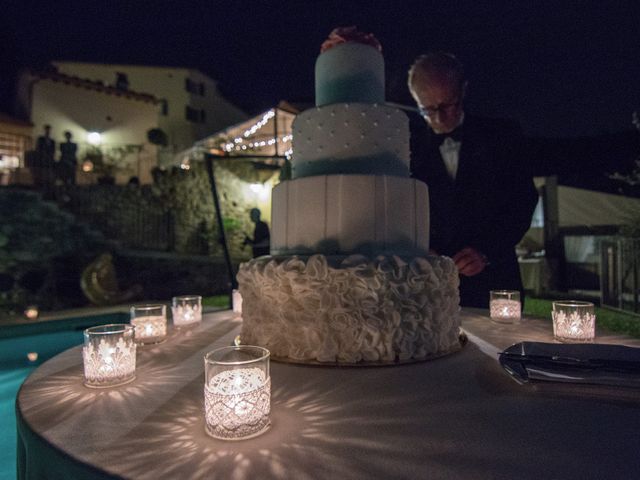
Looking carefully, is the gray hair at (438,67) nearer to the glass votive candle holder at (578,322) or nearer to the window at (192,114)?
the glass votive candle holder at (578,322)

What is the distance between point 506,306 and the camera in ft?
8.81

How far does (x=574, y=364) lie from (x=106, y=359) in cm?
191

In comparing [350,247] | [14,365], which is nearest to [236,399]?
[350,247]

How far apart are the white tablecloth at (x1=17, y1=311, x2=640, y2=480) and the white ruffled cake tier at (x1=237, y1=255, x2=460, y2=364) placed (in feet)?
0.47

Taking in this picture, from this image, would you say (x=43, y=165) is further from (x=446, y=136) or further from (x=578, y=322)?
(x=578, y=322)

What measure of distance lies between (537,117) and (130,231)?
14.3m

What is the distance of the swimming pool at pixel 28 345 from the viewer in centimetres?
463

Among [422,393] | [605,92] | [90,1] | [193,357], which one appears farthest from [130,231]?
[605,92]

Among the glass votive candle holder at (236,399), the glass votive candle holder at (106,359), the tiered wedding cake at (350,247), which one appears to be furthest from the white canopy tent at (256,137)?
the glass votive candle holder at (236,399)

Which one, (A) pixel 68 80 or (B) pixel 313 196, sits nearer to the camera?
(B) pixel 313 196

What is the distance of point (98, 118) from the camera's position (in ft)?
57.8

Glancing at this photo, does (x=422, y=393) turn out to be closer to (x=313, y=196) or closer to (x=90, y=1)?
(x=313, y=196)

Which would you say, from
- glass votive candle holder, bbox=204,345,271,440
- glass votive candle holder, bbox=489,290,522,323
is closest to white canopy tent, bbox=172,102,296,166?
glass votive candle holder, bbox=489,290,522,323

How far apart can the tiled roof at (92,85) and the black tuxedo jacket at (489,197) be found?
18.6 meters
